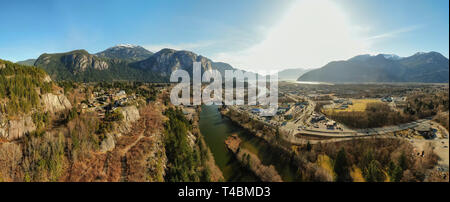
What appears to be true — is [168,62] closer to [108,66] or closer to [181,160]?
[108,66]

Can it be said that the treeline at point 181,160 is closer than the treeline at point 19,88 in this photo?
Yes

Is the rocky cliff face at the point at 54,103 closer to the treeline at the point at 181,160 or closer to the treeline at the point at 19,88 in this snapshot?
the treeline at the point at 19,88

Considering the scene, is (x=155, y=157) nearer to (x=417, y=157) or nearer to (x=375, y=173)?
(x=375, y=173)

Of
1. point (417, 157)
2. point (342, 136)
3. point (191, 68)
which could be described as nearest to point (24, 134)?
point (417, 157)

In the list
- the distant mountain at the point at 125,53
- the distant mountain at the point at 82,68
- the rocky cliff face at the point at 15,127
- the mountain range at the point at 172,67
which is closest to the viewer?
the rocky cliff face at the point at 15,127

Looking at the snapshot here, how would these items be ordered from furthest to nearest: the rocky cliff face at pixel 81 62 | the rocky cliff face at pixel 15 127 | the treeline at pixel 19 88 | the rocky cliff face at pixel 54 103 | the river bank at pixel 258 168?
the rocky cliff face at pixel 81 62, the rocky cliff face at pixel 54 103, the treeline at pixel 19 88, the river bank at pixel 258 168, the rocky cliff face at pixel 15 127

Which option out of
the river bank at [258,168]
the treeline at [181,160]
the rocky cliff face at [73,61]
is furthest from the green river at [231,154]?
the rocky cliff face at [73,61]

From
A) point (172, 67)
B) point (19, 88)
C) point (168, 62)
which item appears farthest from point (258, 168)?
point (168, 62)
